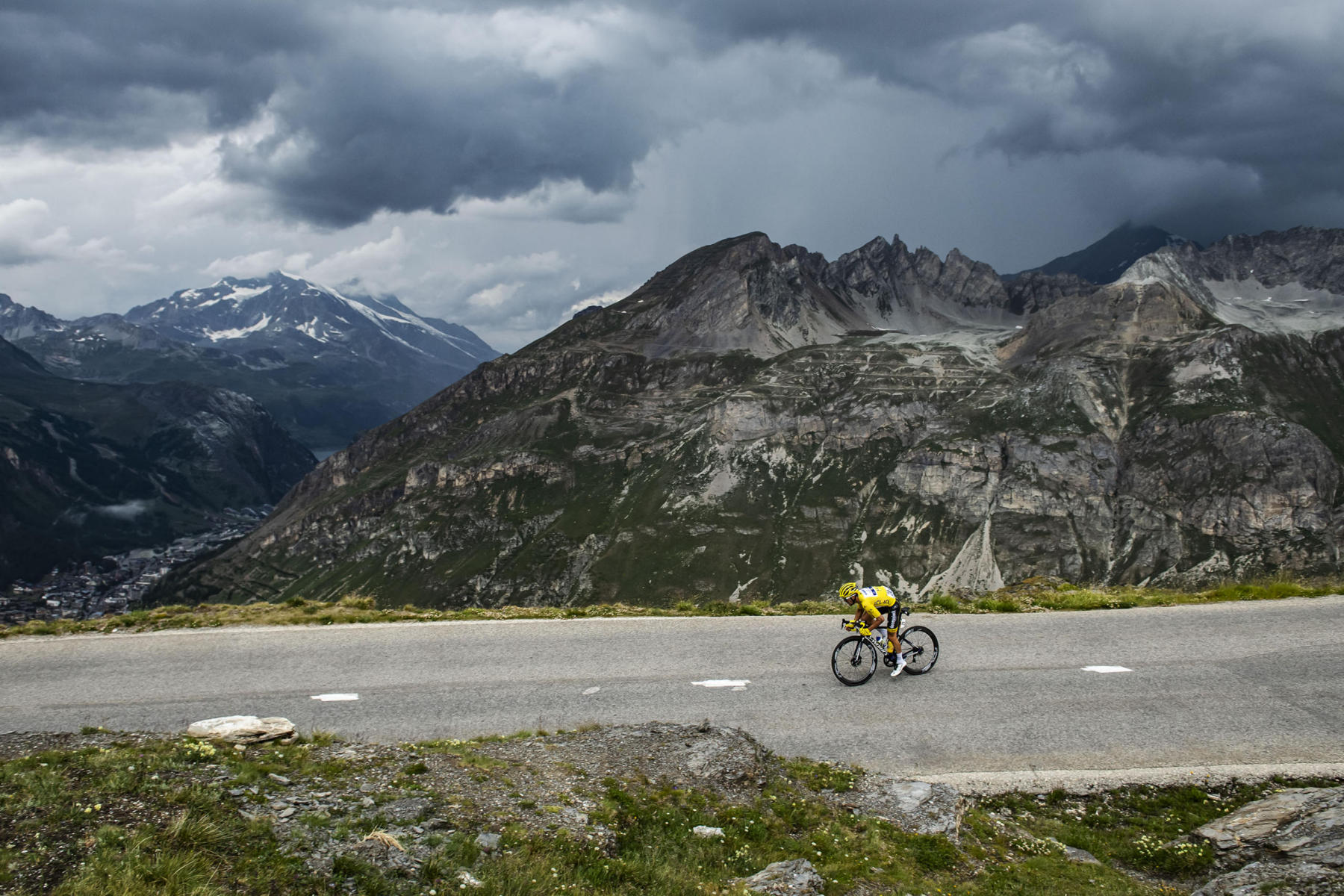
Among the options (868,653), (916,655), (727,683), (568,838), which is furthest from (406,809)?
(916,655)

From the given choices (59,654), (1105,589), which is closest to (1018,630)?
(1105,589)

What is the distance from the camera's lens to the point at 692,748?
1318 centimetres

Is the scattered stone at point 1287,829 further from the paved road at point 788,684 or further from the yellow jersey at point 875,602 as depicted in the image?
the yellow jersey at point 875,602

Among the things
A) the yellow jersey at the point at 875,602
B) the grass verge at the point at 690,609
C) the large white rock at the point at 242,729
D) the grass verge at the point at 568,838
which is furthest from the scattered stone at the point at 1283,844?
the large white rock at the point at 242,729

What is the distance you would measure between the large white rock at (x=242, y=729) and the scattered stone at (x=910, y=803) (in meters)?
9.91

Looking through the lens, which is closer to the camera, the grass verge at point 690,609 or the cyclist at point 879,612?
the cyclist at point 879,612

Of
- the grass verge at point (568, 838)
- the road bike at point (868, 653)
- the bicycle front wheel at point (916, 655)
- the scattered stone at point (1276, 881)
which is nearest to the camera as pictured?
the grass verge at point (568, 838)

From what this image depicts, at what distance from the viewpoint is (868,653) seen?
55.3ft

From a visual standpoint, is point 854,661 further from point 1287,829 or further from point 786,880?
point 1287,829

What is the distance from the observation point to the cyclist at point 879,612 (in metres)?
16.7

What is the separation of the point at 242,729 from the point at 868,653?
12614 millimetres

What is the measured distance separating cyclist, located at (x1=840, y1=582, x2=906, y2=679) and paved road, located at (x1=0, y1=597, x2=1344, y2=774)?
771 mm

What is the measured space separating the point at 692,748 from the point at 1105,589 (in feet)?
56.4

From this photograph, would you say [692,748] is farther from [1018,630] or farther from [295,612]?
[295,612]
